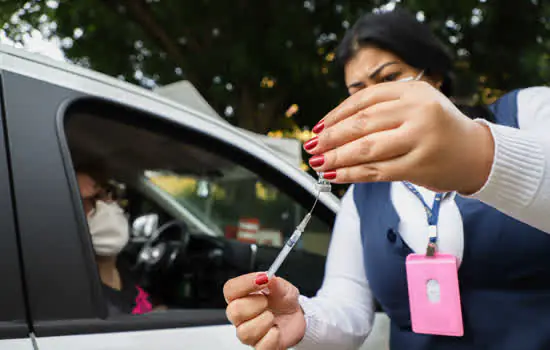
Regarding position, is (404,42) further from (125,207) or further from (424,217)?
(125,207)

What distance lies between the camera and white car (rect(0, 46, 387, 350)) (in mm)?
1245

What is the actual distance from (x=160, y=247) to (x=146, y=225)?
35cm

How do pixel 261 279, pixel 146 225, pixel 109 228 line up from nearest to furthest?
pixel 261 279 < pixel 109 228 < pixel 146 225

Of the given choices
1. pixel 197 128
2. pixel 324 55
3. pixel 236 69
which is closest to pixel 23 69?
pixel 197 128

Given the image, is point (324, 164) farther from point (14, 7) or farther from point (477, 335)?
point (14, 7)

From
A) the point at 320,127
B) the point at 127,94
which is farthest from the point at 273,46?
the point at 320,127

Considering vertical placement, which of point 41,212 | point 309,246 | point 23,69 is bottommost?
point 309,246

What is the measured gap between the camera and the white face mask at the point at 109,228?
193 centimetres

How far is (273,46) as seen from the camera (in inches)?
193

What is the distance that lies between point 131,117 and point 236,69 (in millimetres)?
3383

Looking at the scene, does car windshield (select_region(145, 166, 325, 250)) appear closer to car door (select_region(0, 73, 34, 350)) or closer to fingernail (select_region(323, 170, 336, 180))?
car door (select_region(0, 73, 34, 350))

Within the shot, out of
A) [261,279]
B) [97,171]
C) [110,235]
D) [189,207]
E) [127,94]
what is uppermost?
[127,94]

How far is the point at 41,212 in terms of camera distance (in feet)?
4.19

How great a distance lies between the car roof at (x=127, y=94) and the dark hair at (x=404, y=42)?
1.34 feet
